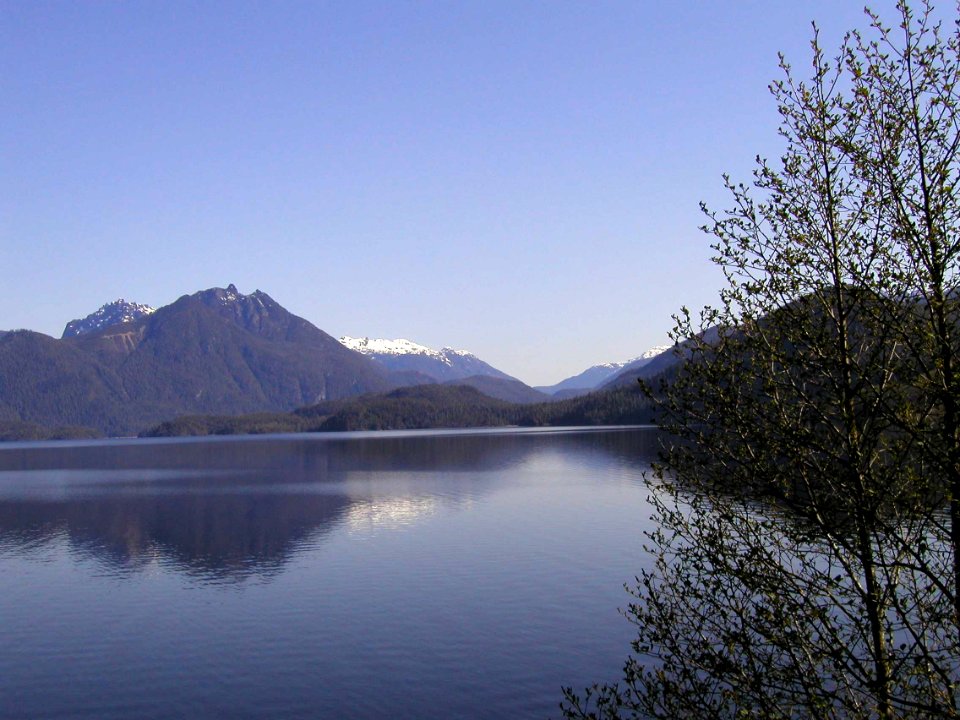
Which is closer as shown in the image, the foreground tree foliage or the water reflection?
the foreground tree foliage

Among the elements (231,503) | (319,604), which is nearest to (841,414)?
(319,604)

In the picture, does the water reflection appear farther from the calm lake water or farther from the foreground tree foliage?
the foreground tree foliage

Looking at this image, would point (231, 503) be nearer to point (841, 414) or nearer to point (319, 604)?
point (319, 604)

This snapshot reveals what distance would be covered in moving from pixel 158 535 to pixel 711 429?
5595 centimetres

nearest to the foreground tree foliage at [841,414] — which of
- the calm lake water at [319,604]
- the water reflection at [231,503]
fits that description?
the calm lake water at [319,604]

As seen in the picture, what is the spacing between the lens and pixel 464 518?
212ft

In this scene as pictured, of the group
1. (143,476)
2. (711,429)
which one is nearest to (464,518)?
(711,429)

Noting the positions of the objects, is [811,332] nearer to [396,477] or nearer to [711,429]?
[711,429]

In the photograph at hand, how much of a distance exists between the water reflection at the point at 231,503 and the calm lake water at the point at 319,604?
0.41 meters

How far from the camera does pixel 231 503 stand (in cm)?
8169

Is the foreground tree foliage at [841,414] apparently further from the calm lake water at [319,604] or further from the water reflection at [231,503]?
the water reflection at [231,503]

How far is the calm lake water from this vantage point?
2678cm

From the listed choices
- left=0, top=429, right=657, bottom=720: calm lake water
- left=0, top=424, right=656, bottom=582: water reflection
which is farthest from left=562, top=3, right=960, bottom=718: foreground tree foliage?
left=0, top=424, right=656, bottom=582: water reflection

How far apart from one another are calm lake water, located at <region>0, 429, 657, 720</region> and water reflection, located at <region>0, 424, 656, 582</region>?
41cm
